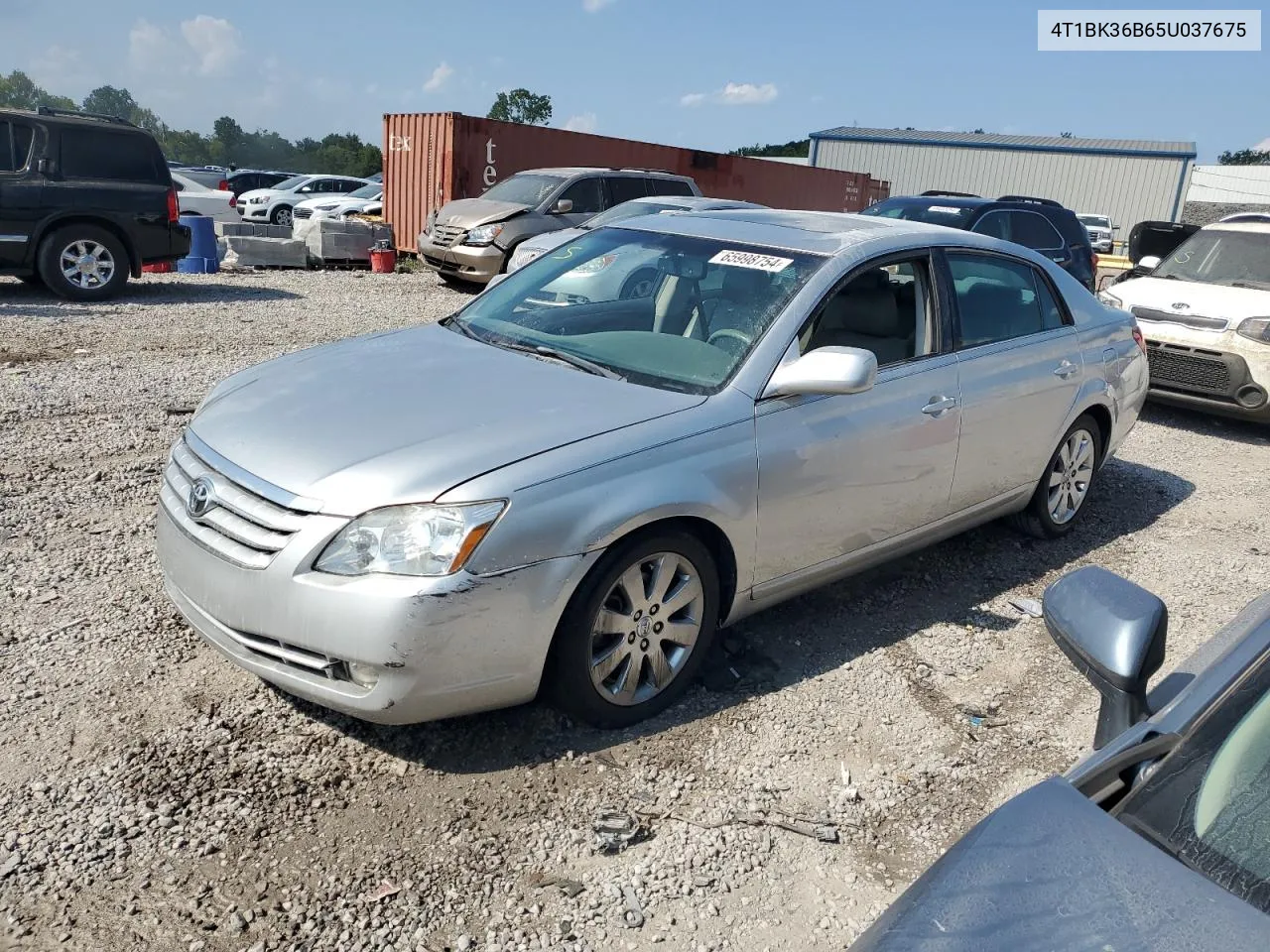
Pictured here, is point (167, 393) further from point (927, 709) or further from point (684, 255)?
point (927, 709)

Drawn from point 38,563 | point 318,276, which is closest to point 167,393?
point 38,563

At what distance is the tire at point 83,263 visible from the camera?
10602mm

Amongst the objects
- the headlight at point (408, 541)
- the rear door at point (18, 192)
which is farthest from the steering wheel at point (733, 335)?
the rear door at point (18, 192)

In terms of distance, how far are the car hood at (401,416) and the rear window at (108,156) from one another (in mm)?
8381

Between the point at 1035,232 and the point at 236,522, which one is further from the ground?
the point at 1035,232

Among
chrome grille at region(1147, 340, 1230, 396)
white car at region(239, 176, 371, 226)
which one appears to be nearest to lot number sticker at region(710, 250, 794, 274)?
chrome grille at region(1147, 340, 1230, 396)

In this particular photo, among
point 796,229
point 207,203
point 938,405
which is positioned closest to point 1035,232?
point 796,229

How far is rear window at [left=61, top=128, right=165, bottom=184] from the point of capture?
10.6 metres

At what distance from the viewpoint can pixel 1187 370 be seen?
8.42m

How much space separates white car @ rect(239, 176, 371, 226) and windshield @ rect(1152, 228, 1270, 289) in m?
19.1

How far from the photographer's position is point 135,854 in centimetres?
274

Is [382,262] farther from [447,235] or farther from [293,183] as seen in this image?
[293,183]

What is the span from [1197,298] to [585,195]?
8.18 m

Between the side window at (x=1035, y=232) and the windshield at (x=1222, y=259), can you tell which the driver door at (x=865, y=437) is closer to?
the windshield at (x=1222, y=259)
